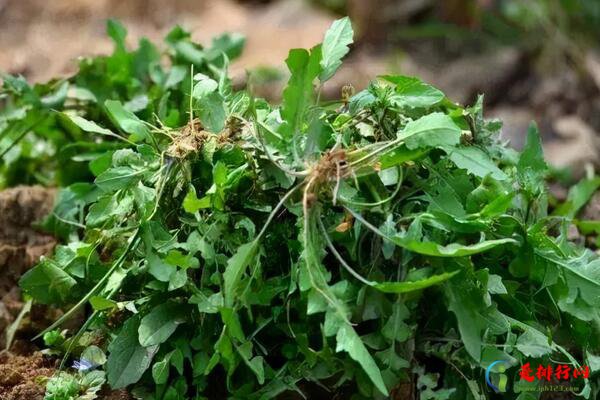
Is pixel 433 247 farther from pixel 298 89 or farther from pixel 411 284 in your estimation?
pixel 298 89

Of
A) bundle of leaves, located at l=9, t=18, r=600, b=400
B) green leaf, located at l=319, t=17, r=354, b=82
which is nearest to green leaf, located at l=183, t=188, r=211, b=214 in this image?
bundle of leaves, located at l=9, t=18, r=600, b=400

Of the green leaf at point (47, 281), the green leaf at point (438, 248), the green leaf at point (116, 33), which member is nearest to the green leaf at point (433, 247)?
the green leaf at point (438, 248)

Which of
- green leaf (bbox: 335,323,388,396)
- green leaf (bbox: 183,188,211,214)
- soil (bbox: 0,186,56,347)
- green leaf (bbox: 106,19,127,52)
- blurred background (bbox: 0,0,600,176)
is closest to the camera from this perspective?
green leaf (bbox: 335,323,388,396)

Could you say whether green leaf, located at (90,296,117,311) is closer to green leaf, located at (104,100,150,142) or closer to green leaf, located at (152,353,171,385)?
green leaf, located at (152,353,171,385)

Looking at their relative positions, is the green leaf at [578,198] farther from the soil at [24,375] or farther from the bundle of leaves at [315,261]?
the soil at [24,375]

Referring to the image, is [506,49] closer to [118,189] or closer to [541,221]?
[541,221]

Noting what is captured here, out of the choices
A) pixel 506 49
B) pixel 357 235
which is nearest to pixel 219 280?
pixel 357 235

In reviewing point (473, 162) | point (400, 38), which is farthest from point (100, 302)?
point (400, 38)
